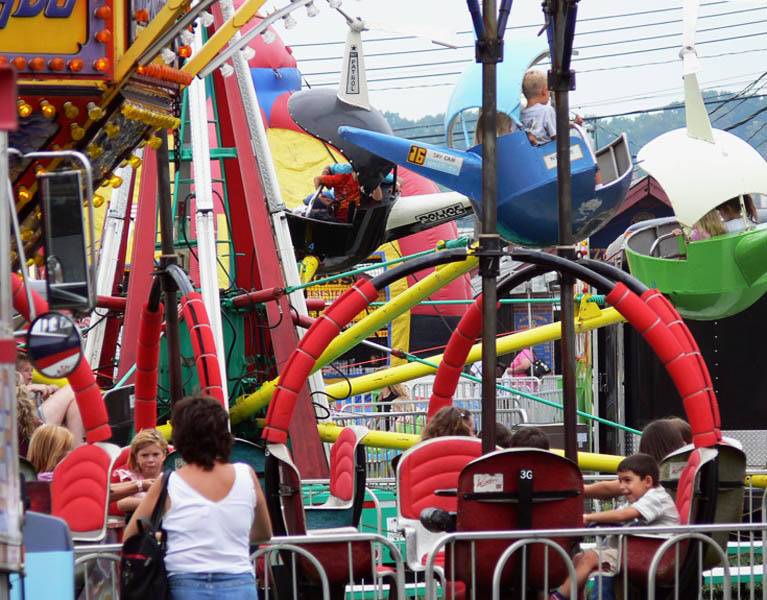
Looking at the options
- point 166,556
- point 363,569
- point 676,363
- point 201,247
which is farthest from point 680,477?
point 201,247

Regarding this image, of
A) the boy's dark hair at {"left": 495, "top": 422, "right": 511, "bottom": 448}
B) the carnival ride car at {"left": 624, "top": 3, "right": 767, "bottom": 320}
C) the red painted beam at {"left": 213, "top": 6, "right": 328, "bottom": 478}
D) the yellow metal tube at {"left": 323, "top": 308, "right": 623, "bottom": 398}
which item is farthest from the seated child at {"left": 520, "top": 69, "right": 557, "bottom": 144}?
the red painted beam at {"left": 213, "top": 6, "right": 328, "bottom": 478}

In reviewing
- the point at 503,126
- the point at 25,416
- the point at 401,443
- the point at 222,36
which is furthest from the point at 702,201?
the point at 25,416

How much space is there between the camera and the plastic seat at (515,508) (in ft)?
21.3

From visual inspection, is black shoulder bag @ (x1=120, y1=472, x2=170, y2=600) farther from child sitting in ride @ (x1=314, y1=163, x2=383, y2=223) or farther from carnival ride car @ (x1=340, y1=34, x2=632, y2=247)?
child sitting in ride @ (x1=314, y1=163, x2=383, y2=223)

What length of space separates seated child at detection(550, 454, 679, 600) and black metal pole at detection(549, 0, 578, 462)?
69cm

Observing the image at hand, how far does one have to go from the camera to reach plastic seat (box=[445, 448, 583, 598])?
21.3ft

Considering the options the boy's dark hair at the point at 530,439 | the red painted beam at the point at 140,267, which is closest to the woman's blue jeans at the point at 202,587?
the boy's dark hair at the point at 530,439

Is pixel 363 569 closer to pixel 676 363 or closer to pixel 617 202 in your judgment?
pixel 676 363

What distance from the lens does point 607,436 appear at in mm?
15430

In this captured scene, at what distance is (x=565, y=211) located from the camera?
25.9 ft

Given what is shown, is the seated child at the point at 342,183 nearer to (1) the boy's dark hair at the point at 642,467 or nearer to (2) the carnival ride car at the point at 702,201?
(2) the carnival ride car at the point at 702,201

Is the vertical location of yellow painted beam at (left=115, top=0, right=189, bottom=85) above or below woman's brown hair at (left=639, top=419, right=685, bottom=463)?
above

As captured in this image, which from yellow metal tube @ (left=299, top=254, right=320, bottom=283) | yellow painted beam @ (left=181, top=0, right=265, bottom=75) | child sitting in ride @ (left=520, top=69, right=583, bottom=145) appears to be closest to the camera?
yellow painted beam @ (left=181, top=0, right=265, bottom=75)

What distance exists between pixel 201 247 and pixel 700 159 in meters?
3.69
